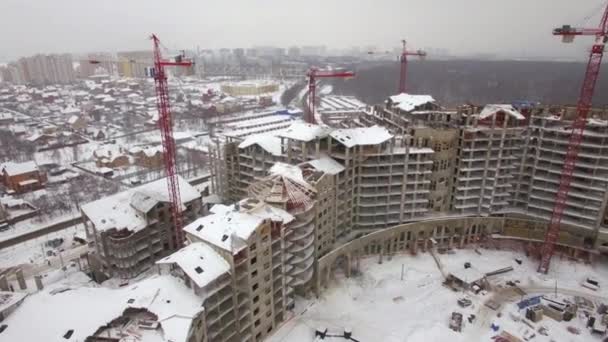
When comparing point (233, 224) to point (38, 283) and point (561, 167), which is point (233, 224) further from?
point (561, 167)

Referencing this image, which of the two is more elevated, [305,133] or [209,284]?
[305,133]

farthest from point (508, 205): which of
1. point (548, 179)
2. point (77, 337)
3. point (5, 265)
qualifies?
point (5, 265)

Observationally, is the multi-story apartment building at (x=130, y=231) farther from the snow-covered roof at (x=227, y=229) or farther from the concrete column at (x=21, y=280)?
the snow-covered roof at (x=227, y=229)

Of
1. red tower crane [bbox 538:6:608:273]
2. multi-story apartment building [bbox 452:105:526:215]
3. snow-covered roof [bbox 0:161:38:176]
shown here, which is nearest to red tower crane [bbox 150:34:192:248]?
multi-story apartment building [bbox 452:105:526:215]

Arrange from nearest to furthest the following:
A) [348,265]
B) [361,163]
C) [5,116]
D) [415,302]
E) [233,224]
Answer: [233,224], [415,302], [348,265], [361,163], [5,116]

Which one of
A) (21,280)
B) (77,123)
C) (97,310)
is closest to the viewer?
(97,310)

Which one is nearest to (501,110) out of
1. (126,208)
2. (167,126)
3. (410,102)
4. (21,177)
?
(410,102)

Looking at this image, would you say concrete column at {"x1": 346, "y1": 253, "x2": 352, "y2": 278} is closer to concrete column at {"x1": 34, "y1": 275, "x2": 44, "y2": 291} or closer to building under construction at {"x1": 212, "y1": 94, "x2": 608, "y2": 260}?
building under construction at {"x1": 212, "y1": 94, "x2": 608, "y2": 260}
